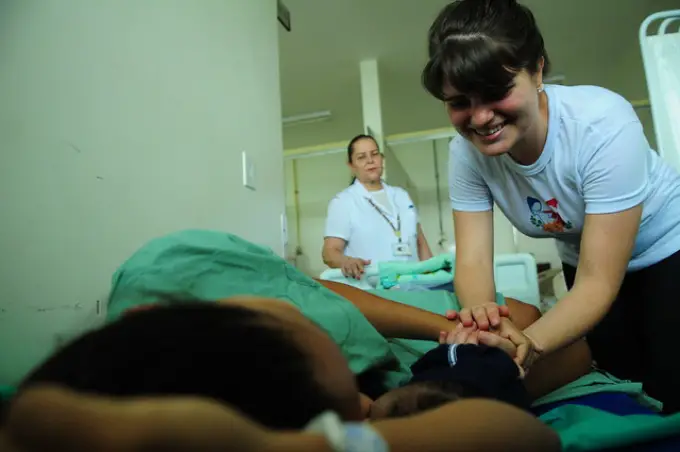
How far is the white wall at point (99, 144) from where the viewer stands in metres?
0.81

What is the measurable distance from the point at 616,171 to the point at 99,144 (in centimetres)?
97

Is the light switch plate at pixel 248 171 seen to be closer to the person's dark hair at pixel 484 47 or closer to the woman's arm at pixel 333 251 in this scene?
the woman's arm at pixel 333 251

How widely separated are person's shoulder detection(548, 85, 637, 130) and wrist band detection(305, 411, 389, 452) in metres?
0.80

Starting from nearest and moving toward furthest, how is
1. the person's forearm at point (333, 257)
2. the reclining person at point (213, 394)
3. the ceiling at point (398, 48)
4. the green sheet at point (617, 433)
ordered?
the reclining person at point (213, 394) < the green sheet at point (617, 433) < the person's forearm at point (333, 257) < the ceiling at point (398, 48)

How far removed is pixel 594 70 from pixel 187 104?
368 cm

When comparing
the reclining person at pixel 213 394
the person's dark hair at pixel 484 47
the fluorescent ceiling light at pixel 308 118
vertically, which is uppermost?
the fluorescent ceiling light at pixel 308 118

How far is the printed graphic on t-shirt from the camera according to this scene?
0.98 m

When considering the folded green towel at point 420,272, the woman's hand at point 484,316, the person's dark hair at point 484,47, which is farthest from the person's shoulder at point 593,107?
the folded green towel at point 420,272

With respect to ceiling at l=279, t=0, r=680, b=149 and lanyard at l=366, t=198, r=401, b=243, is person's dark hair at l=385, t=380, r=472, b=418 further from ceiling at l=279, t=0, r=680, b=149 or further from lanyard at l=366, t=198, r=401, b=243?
ceiling at l=279, t=0, r=680, b=149

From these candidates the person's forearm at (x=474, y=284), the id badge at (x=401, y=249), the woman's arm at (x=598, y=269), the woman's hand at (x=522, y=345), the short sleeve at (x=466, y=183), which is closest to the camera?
the woman's hand at (x=522, y=345)

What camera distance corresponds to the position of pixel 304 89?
397 centimetres

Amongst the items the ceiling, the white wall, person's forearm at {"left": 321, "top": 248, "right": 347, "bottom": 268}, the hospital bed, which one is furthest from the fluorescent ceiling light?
the hospital bed

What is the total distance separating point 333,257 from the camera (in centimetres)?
219

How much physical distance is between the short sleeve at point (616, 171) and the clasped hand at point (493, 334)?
261mm
